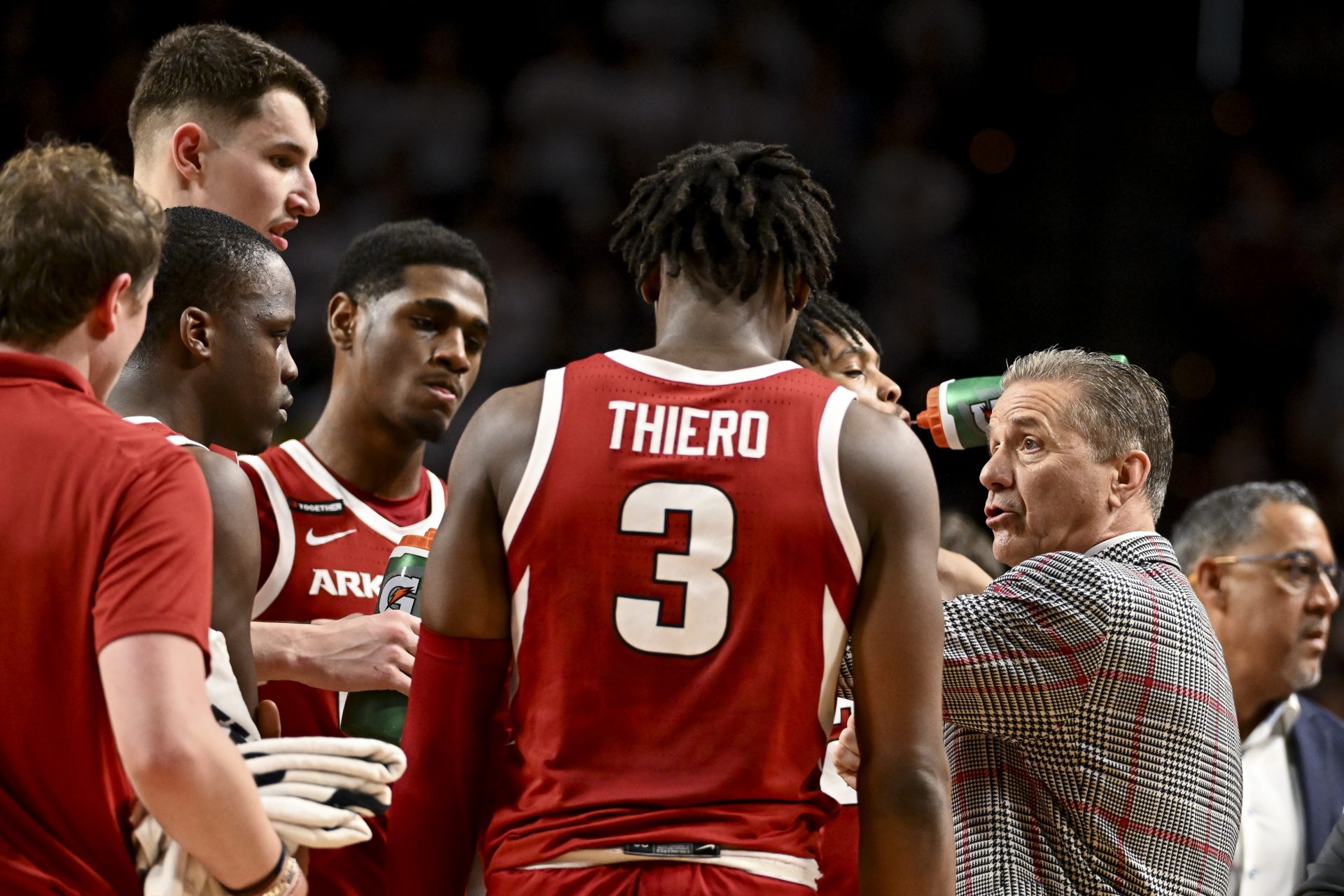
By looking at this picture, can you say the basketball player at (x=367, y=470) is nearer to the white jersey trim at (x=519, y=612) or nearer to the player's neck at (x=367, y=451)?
the player's neck at (x=367, y=451)

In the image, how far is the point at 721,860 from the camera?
2266 millimetres

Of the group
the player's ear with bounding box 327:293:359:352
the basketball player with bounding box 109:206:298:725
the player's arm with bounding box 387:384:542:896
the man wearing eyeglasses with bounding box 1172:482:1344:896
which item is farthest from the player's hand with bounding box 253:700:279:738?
the man wearing eyeglasses with bounding box 1172:482:1344:896

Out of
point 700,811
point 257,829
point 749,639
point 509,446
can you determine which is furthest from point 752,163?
point 257,829

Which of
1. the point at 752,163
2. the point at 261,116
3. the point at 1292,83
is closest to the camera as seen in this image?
the point at 752,163

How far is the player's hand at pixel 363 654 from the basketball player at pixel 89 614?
39.8 inches

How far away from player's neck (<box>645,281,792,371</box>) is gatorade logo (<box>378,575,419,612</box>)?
98 centimetres

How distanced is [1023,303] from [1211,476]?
1.47 m

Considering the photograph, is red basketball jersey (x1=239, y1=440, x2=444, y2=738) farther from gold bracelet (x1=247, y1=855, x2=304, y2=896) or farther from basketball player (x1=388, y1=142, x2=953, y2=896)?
gold bracelet (x1=247, y1=855, x2=304, y2=896)

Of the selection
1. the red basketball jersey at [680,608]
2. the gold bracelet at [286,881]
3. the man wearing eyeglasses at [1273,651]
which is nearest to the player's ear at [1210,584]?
the man wearing eyeglasses at [1273,651]

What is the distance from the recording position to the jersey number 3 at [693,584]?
2.32 metres

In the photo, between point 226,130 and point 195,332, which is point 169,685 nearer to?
point 195,332

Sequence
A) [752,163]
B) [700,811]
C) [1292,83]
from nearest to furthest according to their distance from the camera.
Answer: [700,811], [752,163], [1292,83]

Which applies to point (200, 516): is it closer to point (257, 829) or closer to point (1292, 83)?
point (257, 829)

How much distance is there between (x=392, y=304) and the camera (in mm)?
4219
